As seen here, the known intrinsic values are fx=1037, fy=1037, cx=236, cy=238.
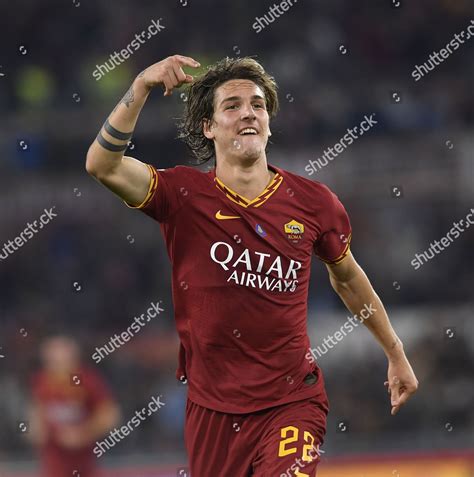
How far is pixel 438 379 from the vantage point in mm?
12953

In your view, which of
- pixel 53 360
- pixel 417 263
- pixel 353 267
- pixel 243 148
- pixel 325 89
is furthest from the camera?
pixel 325 89

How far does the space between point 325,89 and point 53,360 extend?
303 inches

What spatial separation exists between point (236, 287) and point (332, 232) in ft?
2.23

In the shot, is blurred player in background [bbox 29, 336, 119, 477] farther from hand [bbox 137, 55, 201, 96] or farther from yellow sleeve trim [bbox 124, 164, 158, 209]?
hand [bbox 137, 55, 201, 96]

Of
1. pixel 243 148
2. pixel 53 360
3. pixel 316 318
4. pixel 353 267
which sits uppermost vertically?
pixel 243 148

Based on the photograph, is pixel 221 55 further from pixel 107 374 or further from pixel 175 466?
pixel 175 466

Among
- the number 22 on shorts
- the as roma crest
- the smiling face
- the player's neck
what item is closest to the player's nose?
the smiling face

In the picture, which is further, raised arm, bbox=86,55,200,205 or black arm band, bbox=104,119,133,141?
black arm band, bbox=104,119,133,141

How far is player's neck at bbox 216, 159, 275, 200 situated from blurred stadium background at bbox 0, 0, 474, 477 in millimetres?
6199

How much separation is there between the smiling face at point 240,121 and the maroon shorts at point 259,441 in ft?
4.17

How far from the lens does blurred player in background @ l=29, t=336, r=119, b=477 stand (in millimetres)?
9242

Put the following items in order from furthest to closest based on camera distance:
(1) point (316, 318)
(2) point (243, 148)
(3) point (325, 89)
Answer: (3) point (325, 89)
(1) point (316, 318)
(2) point (243, 148)

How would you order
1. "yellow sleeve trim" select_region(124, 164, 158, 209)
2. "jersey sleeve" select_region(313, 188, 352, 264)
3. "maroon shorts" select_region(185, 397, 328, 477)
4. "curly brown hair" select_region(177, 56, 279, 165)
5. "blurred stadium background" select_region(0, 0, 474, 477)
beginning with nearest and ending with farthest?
1. "maroon shorts" select_region(185, 397, 328, 477)
2. "yellow sleeve trim" select_region(124, 164, 158, 209)
3. "jersey sleeve" select_region(313, 188, 352, 264)
4. "curly brown hair" select_region(177, 56, 279, 165)
5. "blurred stadium background" select_region(0, 0, 474, 477)

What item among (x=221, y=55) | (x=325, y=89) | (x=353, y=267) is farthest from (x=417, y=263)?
(x=353, y=267)
